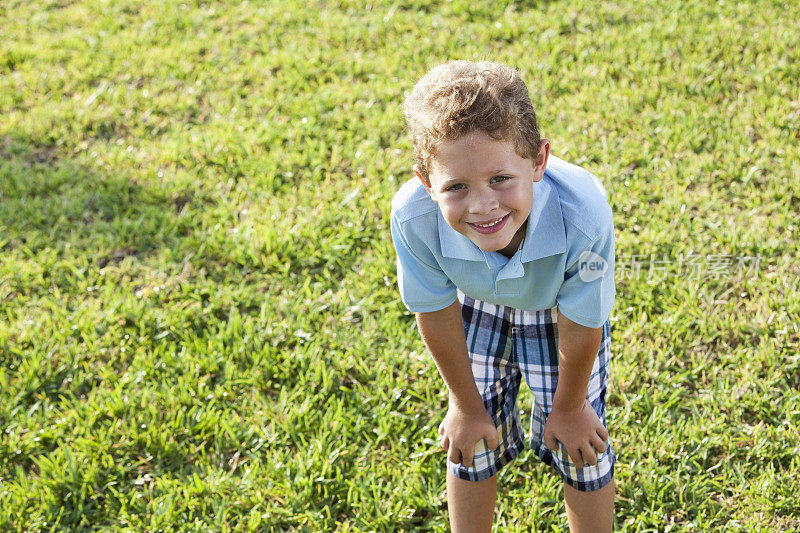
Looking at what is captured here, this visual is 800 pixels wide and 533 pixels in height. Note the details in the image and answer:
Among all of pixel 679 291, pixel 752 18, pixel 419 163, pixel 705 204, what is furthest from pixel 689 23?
pixel 419 163

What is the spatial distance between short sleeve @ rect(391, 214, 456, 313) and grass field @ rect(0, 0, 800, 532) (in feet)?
2.63

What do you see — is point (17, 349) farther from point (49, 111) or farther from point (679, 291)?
point (679, 291)

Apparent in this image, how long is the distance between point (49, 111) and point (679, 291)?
11.1 ft

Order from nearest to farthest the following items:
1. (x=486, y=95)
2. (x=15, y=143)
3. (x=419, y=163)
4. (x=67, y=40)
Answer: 1. (x=486, y=95)
2. (x=419, y=163)
3. (x=15, y=143)
4. (x=67, y=40)

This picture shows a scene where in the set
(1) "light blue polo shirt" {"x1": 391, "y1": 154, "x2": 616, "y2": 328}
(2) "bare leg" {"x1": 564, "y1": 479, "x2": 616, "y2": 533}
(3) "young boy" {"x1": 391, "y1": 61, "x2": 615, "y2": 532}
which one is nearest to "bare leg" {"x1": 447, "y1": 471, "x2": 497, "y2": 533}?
(3) "young boy" {"x1": 391, "y1": 61, "x2": 615, "y2": 532}

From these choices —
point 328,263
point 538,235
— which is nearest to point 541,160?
point 538,235

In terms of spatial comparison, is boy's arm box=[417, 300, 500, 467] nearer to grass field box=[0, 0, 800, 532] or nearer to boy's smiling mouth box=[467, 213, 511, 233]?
boy's smiling mouth box=[467, 213, 511, 233]

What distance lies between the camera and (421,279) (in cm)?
192

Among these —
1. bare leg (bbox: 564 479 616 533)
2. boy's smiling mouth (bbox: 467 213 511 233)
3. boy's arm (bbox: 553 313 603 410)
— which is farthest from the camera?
bare leg (bbox: 564 479 616 533)

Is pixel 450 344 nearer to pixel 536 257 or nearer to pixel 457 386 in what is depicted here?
pixel 457 386

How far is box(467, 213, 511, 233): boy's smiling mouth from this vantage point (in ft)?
5.64

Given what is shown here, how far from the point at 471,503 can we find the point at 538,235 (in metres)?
0.81

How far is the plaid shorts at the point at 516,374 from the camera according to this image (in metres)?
2.03

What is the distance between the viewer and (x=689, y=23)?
4270mm
